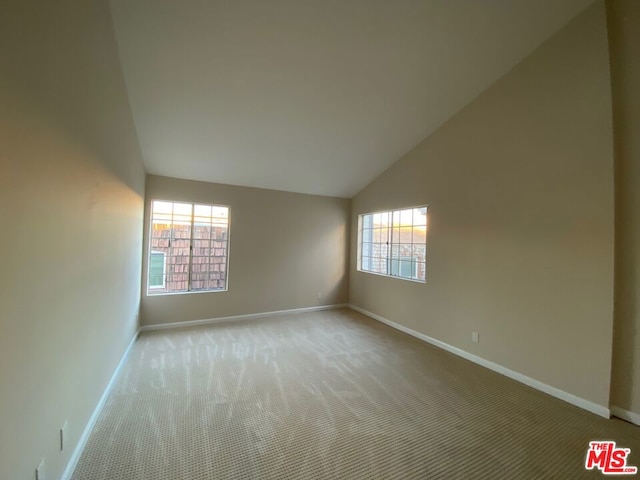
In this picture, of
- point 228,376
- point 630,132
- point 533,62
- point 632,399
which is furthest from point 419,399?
point 533,62

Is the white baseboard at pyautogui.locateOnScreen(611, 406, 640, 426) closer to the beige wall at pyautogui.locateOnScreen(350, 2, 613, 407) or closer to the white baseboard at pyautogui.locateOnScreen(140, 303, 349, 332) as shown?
the beige wall at pyautogui.locateOnScreen(350, 2, 613, 407)

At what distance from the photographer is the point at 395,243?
14.8 feet

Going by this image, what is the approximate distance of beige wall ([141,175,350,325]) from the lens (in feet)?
13.5

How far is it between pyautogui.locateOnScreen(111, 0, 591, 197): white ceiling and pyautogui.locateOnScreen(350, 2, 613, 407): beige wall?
36 centimetres

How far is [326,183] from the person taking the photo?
4.80 metres

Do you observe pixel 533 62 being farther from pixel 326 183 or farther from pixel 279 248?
pixel 279 248

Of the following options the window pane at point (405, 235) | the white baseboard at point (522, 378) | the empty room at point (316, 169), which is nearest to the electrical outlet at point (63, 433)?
the empty room at point (316, 169)

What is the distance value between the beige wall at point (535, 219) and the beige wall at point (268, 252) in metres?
2.10

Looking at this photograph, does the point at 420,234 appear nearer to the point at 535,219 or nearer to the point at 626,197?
the point at 535,219

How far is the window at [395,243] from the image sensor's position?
4.02 metres

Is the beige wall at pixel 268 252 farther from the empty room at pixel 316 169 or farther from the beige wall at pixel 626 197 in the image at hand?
the beige wall at pixel 626 197

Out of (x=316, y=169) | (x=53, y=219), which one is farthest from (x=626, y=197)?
(x=53, y=219)

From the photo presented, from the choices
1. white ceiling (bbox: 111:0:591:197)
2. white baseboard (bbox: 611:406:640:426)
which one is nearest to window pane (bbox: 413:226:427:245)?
white ceiling (bbox: 111:0:591:197)

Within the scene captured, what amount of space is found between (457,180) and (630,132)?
146cm
